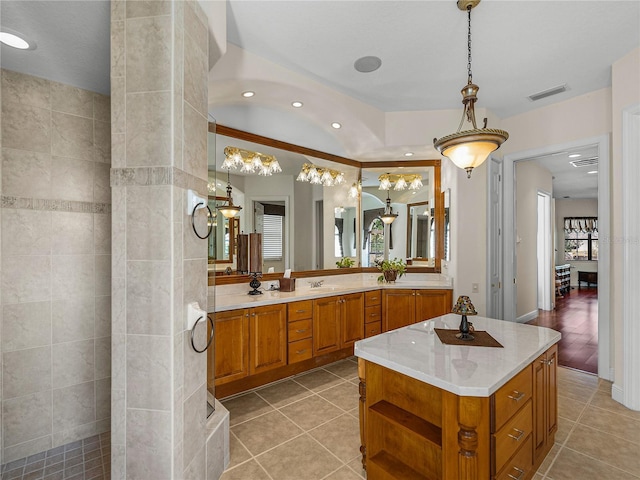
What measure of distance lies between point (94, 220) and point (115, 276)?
1.28 metres

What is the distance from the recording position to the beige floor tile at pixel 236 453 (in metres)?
2.11

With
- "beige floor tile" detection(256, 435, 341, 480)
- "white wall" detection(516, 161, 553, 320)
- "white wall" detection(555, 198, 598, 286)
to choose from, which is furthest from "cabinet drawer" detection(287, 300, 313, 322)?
"white wall" detection(555, 198, 598, 286)

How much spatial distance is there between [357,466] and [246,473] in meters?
0.70

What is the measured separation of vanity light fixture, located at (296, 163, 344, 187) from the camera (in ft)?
13.5

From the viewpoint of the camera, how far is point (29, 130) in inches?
90.2

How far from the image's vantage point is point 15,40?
6.34 ft

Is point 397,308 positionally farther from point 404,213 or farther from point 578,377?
point 578,377

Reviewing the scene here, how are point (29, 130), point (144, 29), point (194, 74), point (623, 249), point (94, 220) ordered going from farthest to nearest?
point (623, 249)
point (94, 220)
point (29, 130)
point (194, 74)
point (144, 29)

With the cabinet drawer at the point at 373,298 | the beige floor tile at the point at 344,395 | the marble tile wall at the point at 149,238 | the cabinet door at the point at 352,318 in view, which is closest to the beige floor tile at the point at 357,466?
the beige floor tile at the point at 344,395

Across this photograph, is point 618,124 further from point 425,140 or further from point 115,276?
point 115,276

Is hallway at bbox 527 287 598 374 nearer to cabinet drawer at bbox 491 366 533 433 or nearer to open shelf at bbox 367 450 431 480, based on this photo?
cabinet drawer at bbox 491 366 533 433

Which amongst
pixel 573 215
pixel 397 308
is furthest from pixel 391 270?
pixel 573 215

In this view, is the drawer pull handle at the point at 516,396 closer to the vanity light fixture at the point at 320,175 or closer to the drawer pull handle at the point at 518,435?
the drawer pull handle at the point at 518,435

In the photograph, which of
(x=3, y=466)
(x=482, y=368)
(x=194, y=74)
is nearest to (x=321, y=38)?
(x=194, y=74)
